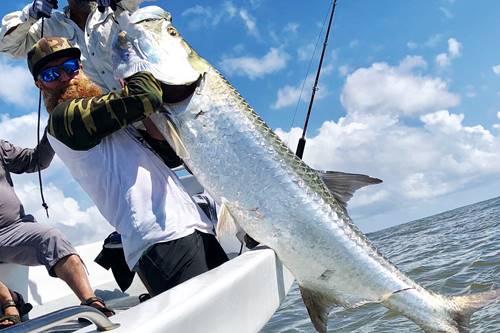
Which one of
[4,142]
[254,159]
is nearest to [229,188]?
[254,159]

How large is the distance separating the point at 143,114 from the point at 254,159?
0.59 metres

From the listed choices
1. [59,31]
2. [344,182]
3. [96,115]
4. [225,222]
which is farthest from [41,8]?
[344,182]

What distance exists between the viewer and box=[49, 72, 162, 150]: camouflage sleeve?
2.27 meters

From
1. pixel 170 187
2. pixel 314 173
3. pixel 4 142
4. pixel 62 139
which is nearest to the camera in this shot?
pixel 62 139

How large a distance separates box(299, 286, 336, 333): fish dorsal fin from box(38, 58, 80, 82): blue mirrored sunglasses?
159 centimetres

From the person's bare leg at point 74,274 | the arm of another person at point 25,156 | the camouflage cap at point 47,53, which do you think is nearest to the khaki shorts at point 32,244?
the person's bare leg at point 74,274

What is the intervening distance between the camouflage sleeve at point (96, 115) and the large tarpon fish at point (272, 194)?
272 millimetres

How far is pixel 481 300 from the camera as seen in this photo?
2.80 meters

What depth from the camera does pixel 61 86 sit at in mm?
2580

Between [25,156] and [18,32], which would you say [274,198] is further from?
[18,32]

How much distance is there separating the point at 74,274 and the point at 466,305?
2397 mm

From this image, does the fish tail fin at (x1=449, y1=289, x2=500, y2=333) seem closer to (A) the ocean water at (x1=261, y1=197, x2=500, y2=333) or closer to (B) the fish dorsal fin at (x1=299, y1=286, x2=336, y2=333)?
(B) the fish dorsal fin at (x1=299, y1=286, x2=336, y2=333)

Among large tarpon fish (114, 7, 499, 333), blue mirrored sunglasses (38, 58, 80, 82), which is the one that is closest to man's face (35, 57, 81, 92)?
blue mirrored sunglasses (38, 58, 80, 82)

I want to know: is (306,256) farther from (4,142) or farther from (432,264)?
(432,264)
